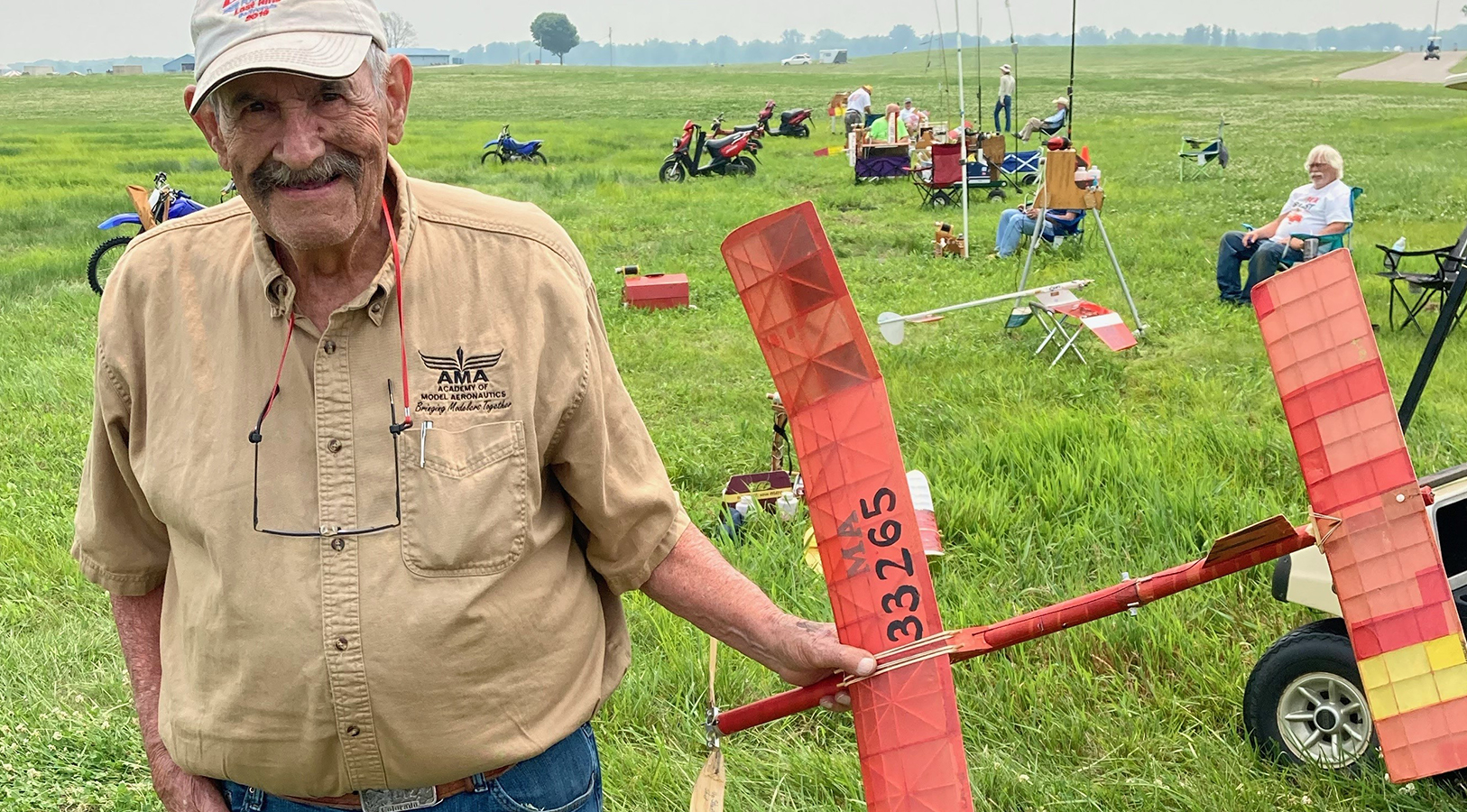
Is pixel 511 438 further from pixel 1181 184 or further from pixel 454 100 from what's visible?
pixel 454 100

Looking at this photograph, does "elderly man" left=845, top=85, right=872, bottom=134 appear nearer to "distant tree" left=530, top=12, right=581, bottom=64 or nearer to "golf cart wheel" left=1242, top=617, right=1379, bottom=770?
"golf cart wheel" left=1242, top=617, right=1379, bottom=770

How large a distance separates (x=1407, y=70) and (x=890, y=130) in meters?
56.6

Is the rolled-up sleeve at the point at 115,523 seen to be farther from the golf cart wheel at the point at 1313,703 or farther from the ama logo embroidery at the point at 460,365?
the golf cart wheel at the point at 1313,703

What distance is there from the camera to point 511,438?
60.9 inches

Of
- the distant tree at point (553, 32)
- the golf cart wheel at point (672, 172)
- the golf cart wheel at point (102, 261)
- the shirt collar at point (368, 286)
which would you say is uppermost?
the distant tree at point (553, 32)

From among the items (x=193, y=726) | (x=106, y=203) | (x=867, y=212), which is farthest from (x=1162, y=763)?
(x=106, y=203)

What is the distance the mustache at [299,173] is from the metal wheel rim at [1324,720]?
2.67m

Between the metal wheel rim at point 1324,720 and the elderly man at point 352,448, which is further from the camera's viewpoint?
the metal wheel rim at point 1324,720

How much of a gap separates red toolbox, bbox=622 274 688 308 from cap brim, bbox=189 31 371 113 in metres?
7.71

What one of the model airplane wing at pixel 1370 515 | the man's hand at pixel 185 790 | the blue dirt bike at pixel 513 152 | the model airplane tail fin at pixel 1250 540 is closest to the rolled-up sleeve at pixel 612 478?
the man's hand at pixel 185 790

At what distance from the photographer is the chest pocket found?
1509 mm

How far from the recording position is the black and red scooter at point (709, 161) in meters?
→ 18.2

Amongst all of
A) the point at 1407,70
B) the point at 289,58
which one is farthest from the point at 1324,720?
the point at 1407,70

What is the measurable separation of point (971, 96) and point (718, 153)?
21615 millimetres
